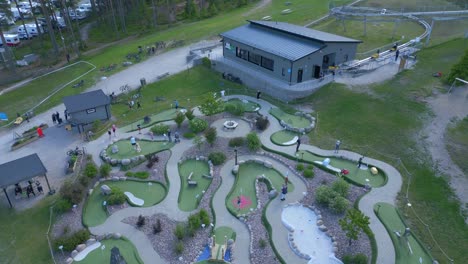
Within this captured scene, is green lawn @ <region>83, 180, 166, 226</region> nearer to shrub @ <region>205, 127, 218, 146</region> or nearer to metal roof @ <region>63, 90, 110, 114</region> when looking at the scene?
shrub @ <region>205, 127, 218, 146</region>

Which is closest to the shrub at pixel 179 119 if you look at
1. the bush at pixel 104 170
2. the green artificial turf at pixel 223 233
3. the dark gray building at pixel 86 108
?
the dark gray building at pixel 86 108

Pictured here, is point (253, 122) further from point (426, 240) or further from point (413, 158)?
point (426, 240)

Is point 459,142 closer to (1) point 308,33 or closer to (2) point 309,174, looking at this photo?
(2) point 309,174

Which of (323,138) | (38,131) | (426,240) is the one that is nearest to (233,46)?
A: (323,138)

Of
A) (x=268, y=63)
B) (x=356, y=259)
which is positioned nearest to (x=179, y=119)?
(x=268, y=63)

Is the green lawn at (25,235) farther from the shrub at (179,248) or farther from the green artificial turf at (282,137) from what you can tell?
the green artificial turf at (282,137)
